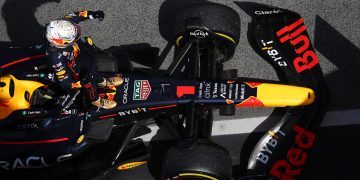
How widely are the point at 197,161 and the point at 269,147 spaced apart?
0.71m

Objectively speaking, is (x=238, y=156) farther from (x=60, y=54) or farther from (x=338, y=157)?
(x=60, y=54)

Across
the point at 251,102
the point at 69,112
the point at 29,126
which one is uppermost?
the point at 251,102

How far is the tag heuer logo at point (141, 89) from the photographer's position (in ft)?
12.7

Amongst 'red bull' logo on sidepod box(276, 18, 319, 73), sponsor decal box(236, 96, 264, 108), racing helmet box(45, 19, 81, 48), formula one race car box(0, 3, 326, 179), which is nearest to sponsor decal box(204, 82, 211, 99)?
formula one race car box(0, 3, 326, 179)

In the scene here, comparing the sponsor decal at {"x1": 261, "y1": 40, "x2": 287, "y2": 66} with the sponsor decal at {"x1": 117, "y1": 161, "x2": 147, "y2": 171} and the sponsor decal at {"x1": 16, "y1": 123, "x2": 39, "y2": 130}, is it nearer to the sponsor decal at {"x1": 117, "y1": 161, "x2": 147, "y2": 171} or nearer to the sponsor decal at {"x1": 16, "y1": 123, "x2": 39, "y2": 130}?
the sponsor decal at {"x1": 117, "y1": 161, "x2": 147, "y2": 171}

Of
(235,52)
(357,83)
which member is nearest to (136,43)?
(235,52)

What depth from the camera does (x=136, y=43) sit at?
4.79m

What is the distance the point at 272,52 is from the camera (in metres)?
4.21

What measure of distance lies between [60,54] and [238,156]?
1.77 m

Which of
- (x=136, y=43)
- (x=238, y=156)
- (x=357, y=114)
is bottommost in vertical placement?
(x=238, y=156)

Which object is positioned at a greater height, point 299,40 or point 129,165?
point 299,40

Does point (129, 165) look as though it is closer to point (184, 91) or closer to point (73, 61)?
point (184, 91)

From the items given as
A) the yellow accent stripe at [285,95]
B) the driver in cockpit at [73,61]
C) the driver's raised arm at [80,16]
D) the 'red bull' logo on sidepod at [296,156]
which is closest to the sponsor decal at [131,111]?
the driver in cockpit at [73,61]

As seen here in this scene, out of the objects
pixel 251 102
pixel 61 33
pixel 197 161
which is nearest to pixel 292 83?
pixel 251 102
